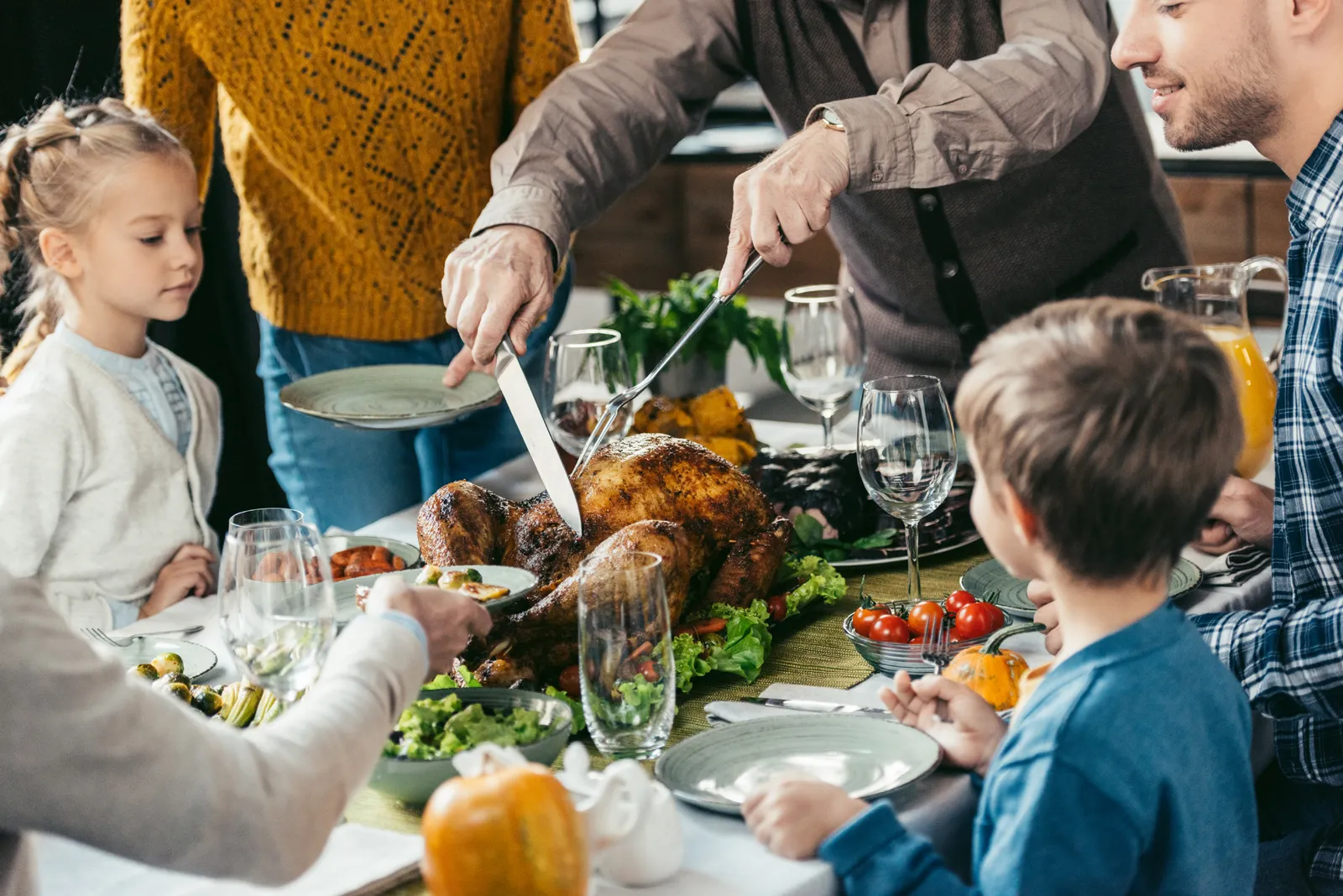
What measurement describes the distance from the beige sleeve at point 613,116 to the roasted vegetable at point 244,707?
879 mm

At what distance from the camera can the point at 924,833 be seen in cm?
126

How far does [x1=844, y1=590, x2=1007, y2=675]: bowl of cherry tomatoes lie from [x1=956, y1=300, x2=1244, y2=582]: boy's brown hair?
16.7 inches

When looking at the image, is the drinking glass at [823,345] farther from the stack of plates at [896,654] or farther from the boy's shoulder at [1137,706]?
the boy's shoulder at [1137,706]

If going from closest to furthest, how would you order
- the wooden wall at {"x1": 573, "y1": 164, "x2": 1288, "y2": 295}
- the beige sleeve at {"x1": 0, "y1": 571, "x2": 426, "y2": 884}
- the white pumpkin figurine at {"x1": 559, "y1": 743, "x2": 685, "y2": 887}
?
the beige sleeve at {"x1": 0, "y1": 571, "x2": 426, "y2": 884} < the white pumpkin figurine at {"x1": 559, "y1": 743, "x2": 685, "y2": 887} < the wooden wall at {"x1": 573, "y1": 164, "x2": 1288, "y2": 295}

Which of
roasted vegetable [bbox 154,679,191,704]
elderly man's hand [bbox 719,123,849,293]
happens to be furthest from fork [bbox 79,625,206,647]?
elderly man's hand [bbox 719,123,849,293]

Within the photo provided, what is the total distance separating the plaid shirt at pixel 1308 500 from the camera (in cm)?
152

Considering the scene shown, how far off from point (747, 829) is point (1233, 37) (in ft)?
3.43

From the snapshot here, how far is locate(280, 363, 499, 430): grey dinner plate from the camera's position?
6.93 ft

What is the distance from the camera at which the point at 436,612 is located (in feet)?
4.12

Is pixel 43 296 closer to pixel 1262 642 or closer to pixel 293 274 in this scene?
pixel 293 274

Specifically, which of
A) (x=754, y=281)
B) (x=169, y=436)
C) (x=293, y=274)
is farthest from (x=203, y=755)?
(x=754, y=281)

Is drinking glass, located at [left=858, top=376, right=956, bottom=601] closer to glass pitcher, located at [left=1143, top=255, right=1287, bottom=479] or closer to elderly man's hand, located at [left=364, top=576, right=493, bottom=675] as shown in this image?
glass pitcher, located at [left=1143, top=255, right=1287, bottom=479]

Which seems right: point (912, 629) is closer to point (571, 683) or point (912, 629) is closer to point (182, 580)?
point (571, 683)

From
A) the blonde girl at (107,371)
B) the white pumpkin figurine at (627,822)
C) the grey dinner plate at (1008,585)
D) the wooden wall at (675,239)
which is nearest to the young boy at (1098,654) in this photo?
the white pumpkin figurine at (627,822)
